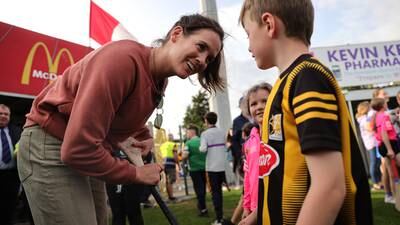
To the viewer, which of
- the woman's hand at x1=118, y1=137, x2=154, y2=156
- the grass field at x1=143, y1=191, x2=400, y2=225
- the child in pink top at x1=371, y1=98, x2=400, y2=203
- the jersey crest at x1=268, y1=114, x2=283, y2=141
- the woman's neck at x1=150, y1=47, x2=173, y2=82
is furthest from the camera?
the child in pink top at x1=371, y1=98, x2=400, y2=203

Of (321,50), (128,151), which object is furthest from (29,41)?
(321,50)

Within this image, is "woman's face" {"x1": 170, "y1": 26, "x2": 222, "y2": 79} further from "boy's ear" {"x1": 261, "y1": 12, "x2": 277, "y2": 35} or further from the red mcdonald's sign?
the red mcdonald's sign

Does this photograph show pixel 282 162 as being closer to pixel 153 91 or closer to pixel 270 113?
pixel 270 113

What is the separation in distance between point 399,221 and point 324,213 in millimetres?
4038

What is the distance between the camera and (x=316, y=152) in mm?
880

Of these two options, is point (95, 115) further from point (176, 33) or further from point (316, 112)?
A: point (316, 112)

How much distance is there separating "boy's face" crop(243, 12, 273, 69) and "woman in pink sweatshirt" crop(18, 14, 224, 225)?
41 centimetres

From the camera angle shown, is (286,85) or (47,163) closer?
(286,85)

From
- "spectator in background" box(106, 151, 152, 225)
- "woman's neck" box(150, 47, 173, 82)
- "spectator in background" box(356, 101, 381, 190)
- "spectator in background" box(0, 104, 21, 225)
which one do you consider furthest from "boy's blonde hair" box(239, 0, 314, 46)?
"spectator in background" box(356, 101, 381, 190)

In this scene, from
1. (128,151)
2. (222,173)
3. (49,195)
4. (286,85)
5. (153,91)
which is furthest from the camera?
(222,173)

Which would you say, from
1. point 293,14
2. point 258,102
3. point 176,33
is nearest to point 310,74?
point 293,14

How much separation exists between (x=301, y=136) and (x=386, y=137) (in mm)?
4914

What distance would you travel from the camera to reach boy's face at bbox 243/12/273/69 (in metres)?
1.13

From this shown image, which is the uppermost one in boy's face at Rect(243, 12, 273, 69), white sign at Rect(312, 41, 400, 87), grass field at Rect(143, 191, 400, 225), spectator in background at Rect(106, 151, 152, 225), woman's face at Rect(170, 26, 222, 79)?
white sign at Rect(312, 41, 400, 87)
